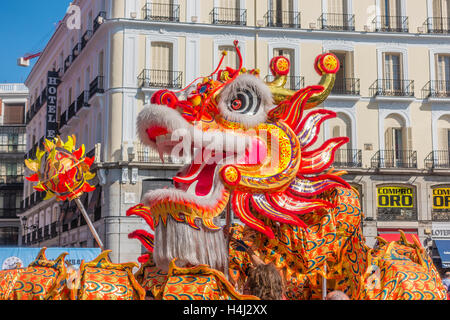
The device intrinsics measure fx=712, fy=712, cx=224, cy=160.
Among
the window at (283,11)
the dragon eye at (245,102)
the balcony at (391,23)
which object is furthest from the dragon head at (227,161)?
the balcony at (391,23)

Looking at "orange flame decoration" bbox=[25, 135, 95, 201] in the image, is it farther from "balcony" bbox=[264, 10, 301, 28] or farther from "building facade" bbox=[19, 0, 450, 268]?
"balcony" bbox=[264, 10, 301, 28]

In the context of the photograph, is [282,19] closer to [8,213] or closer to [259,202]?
[259,202]

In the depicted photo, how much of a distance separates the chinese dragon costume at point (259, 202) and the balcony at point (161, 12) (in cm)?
2486

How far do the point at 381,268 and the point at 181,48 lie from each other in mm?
25391

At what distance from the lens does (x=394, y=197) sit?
97.9ft

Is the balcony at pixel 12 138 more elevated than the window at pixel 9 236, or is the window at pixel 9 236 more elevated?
the balcony at pixel 12 138

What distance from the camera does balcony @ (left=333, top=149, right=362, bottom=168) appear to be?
98.5 feet

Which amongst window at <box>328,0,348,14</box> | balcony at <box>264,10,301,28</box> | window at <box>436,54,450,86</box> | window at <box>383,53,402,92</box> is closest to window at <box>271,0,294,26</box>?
balcony at <box>264,10,301,28</box>

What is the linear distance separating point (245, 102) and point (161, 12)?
1011 inches

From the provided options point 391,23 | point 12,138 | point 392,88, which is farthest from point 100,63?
point 12,138

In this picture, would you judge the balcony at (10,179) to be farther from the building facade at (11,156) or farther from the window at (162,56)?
the window at (162,56)

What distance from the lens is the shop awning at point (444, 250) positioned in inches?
1140

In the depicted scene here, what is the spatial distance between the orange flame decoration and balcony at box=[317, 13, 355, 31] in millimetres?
25879

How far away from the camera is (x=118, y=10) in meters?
30.1
